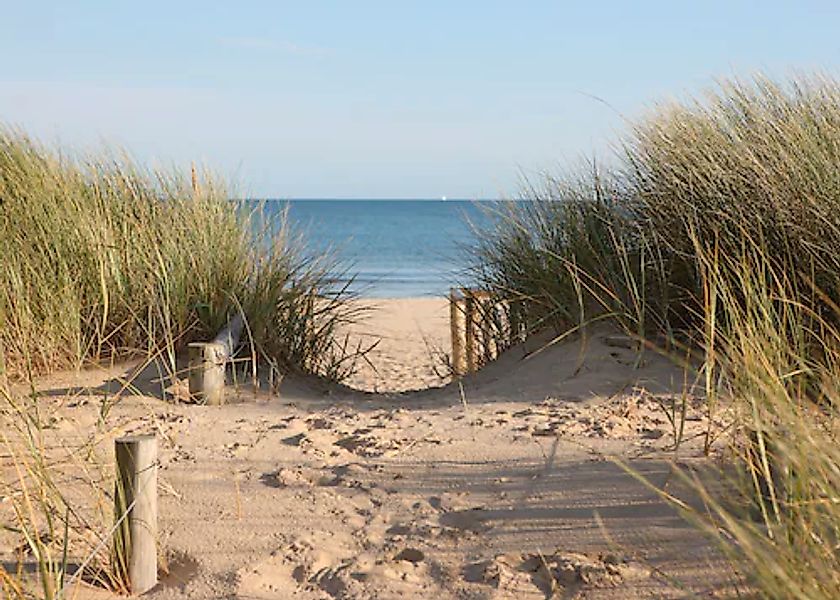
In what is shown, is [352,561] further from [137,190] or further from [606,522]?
[137,190]

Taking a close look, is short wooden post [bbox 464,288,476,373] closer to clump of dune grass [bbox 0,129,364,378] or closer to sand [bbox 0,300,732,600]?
clump of dune grass [bbox 0,129,364,378]

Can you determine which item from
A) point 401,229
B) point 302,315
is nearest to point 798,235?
point 302,315

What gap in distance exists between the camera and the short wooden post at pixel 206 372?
17.4ft

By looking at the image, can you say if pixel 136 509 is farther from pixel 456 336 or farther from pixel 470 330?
pixel 456 336

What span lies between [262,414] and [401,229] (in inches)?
1918

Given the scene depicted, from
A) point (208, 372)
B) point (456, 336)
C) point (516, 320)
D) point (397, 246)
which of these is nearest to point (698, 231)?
point (516, 320)

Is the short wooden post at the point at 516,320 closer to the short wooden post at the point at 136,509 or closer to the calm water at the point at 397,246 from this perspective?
the calm water at the point at 397,246

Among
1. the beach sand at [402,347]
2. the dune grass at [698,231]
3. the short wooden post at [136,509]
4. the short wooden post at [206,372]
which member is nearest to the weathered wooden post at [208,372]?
the short wooden post at [206,372]

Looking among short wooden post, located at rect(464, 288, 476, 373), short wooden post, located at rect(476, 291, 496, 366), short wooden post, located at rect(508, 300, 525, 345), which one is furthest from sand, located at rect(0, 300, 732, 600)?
short wooden post, located at rect(464, 288, 476, 373)

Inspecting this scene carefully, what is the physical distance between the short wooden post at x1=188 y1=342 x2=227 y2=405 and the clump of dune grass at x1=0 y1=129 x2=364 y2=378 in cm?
32

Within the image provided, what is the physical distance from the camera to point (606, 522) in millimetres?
3461

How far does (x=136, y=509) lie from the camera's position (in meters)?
3.20

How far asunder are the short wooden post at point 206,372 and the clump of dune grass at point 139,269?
0.32m

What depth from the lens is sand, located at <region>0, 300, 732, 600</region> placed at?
323 centimetres
